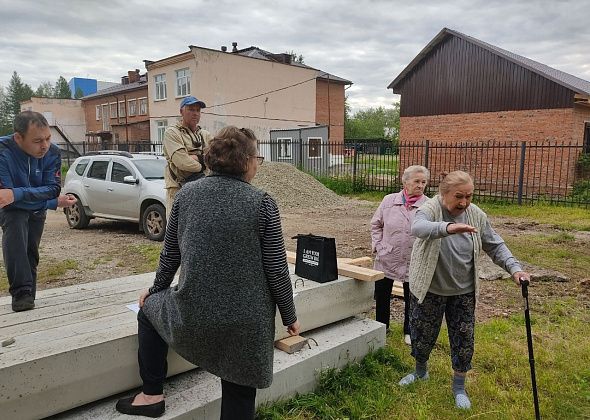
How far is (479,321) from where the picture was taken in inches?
190

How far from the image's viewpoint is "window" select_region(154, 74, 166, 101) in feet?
98.7

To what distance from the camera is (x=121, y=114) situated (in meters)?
40.8

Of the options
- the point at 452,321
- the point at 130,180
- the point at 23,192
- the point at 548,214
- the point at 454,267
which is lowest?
the point at 548,214

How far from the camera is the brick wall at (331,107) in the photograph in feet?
125

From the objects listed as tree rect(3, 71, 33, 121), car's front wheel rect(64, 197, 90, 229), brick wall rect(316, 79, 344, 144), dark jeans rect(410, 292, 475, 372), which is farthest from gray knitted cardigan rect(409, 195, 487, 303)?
tree rect(3, 71, 33, 121)

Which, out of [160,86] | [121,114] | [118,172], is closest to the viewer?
[118,172]

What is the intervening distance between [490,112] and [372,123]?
176 feet

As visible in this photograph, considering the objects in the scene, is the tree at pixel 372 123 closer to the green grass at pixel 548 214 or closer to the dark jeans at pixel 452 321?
the green grass at pixel 548 214

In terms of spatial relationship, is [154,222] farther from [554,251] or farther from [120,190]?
[554,251]

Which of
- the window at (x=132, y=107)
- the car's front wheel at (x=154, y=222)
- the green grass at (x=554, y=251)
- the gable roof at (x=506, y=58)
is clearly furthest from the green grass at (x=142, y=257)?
the window at (x=132, y=107)

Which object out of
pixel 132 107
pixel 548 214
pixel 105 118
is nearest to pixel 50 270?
pixel 548 214

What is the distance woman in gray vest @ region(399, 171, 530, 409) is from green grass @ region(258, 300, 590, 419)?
0.25 m

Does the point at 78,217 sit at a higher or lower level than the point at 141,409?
lower

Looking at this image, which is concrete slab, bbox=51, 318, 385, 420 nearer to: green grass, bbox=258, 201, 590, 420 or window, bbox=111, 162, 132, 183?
green grass, bbox=258, 201, 590, 420
